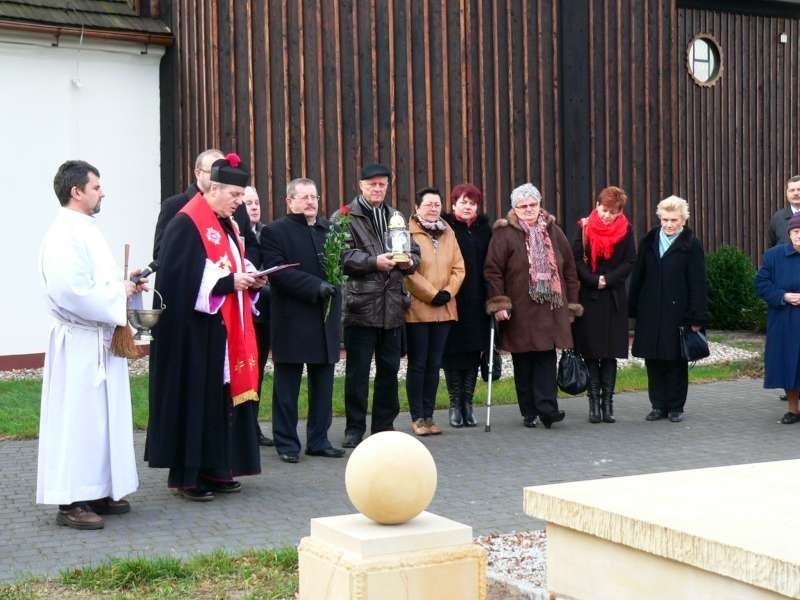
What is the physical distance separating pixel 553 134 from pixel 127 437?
10081mm

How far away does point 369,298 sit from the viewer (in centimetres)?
931

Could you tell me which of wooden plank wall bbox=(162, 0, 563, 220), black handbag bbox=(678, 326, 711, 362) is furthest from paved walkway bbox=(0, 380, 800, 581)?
wooden plank wall bbox=(162, 0, 563, 220)

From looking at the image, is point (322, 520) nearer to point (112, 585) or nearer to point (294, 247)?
point (112, 585)

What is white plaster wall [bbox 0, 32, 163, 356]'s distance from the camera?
14.4 metres

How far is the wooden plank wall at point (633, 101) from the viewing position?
16.5 m

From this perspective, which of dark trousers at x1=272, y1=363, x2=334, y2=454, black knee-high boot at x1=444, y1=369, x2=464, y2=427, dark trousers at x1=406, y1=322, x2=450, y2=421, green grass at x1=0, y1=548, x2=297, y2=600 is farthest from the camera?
black knee-high boot at x1=444, y1=369, x2=464, y2=427

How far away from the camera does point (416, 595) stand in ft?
13.2

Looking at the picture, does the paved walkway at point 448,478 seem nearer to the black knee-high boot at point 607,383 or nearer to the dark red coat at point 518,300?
the black knee-high boot at point 607,383

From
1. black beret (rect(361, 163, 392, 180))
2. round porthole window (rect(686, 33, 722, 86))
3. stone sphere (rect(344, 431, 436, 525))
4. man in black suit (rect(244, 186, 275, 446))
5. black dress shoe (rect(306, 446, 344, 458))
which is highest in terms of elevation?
round porthole window (rect(686, 33, 722, 86))

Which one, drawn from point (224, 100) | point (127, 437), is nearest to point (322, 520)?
point (127, 437)

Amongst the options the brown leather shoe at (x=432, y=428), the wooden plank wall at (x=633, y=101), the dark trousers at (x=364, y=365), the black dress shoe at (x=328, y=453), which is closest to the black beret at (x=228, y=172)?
the dark trousers at (x=364, y=365)

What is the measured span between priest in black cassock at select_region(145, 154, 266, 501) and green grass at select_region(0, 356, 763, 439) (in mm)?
2852

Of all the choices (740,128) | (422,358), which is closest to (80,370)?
(422,358)

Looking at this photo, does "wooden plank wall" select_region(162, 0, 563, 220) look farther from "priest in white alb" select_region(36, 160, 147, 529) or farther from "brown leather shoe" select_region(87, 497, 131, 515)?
"brown leather shoe" select_region(87, 497, 131, 515)
